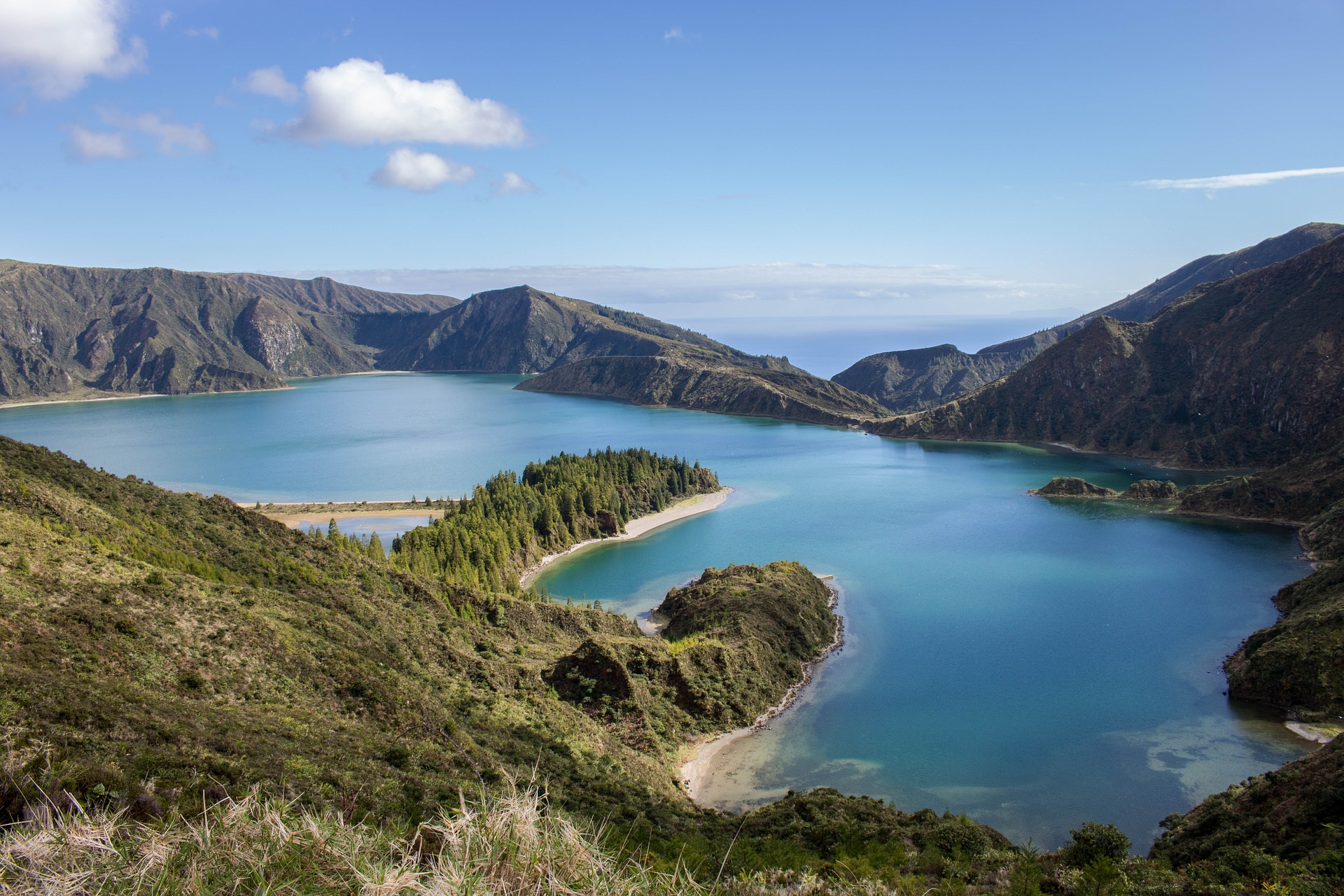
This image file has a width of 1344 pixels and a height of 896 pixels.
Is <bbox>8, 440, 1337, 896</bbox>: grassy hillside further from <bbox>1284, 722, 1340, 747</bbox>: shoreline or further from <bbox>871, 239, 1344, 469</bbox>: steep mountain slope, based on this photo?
<bbox>871, 239, 1344, 469</bbox>: steep mountain slope

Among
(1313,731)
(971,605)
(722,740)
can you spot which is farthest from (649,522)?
(1313,731)

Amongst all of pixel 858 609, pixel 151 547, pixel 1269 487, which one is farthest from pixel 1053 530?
pixel 151 547

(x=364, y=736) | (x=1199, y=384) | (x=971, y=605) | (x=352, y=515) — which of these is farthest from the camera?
(x=1199, y=384)

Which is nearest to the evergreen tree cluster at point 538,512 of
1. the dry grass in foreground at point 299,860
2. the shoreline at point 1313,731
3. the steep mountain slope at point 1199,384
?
the dry grass in foreground at point 299,860

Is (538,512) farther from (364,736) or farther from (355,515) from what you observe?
(364,736)

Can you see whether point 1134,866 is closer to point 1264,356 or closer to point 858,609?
point 858,609

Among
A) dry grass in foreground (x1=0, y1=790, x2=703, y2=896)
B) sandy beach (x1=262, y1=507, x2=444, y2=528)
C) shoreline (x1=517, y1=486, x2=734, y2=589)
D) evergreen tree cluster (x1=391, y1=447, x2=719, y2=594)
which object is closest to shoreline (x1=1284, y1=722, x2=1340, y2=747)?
dry grass in foreground (x1=0, y1=790, x2=703, y2=896)

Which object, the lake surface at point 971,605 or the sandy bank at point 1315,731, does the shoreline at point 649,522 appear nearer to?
the lake surface at point 971,605
